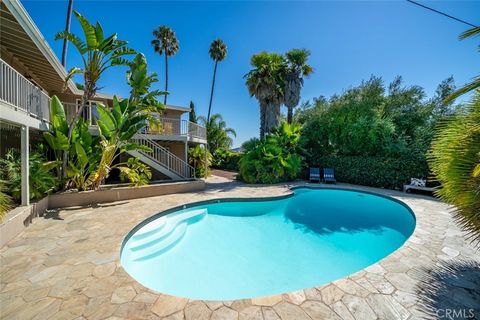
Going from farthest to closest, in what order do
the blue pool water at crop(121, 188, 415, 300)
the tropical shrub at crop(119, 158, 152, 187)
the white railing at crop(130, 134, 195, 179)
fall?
the white railing at crop(130, 134, 195, 179), the tropical shrub at crop(119, 158, 152, 187), the blue pool water at crop(121, 188, 415, 300)

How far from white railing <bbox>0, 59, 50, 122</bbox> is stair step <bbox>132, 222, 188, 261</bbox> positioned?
5.46 metres

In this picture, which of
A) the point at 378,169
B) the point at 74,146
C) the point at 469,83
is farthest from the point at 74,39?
the point at 378,169

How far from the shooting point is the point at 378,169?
1308 centimetres

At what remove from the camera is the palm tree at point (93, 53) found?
681cm

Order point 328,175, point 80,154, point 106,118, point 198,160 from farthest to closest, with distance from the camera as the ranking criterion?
point 198,160
point 328,175
point 106,118
point 80,154

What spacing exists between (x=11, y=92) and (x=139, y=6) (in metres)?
7.30

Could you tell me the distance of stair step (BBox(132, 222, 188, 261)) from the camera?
5.10 metres

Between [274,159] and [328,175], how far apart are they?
14.7 ft

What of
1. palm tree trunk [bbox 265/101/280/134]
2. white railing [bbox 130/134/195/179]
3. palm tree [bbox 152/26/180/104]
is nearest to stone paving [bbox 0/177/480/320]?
white railing [bbox 130/134/195/179]

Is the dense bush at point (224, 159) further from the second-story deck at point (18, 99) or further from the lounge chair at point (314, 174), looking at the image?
the second-story deck at point (18, 99)

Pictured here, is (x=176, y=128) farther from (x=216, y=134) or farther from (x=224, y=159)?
(x=216, y=134)

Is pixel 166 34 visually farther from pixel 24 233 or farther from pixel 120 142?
pixel 24 233

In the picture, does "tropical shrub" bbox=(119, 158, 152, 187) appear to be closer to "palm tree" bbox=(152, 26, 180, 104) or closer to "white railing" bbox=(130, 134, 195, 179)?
"white railing" bbox=(130, 134, 195, 179)

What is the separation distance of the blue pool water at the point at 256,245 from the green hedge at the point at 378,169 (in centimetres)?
354
